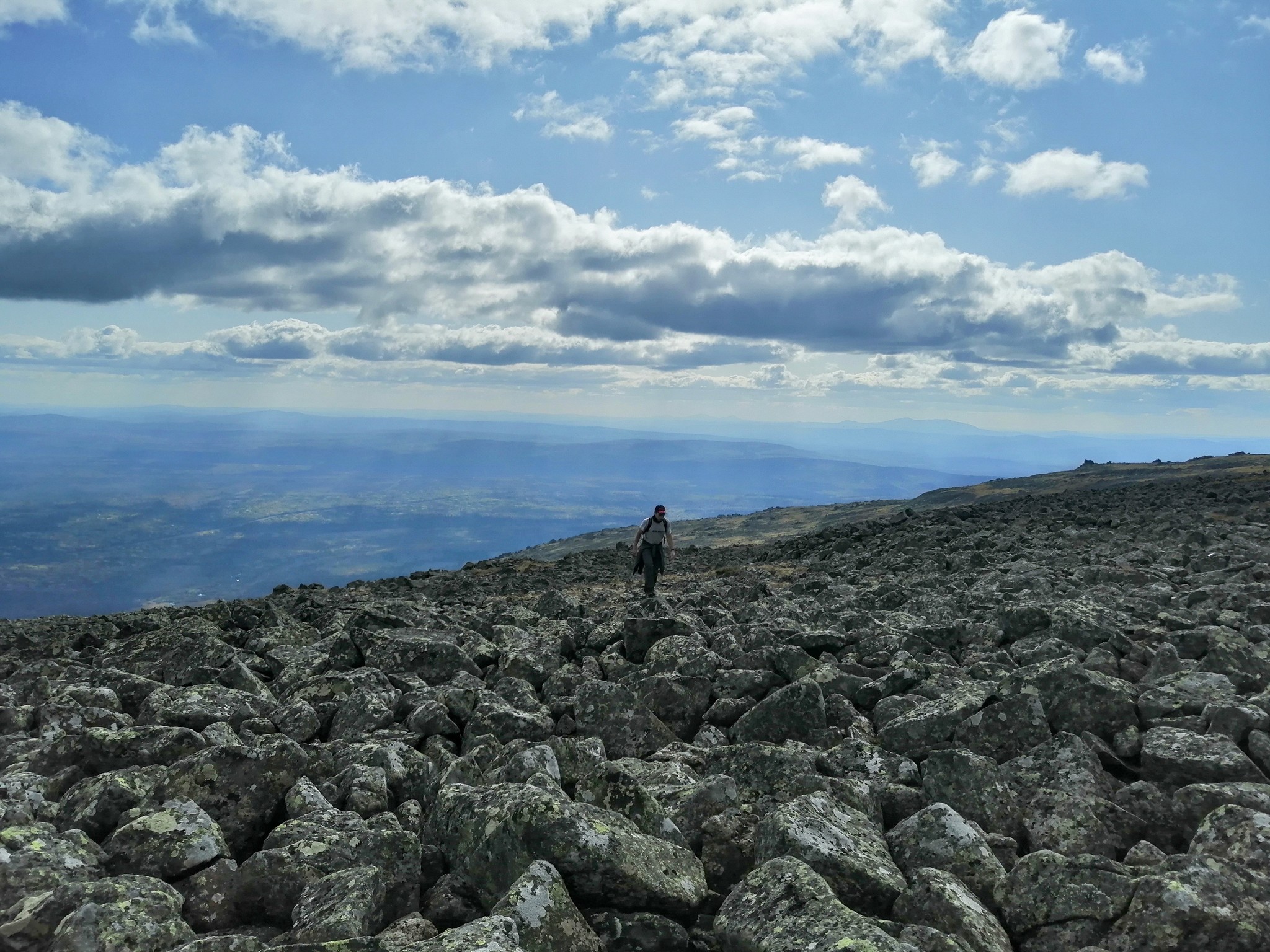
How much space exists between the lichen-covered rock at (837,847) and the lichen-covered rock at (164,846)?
4683mm

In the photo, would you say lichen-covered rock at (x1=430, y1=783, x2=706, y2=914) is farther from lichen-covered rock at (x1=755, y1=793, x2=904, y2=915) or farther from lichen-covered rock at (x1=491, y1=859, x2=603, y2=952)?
lichen-covered rock at (x1=755, y1=793, x2=904, y2=915)

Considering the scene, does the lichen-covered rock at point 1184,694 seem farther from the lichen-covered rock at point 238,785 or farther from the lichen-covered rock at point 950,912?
the lichen-covered rock at point 238,785

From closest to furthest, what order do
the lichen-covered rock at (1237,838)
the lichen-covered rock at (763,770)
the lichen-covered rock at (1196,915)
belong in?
the lichen-covered rock at (1196,915)
the lichen-covered rock at (1237,838)
the lichen-covered rock at (763,770)

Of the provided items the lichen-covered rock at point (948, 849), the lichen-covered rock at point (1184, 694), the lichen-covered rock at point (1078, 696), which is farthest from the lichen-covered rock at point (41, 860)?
the lichen-covered rock at point (1184, 694)

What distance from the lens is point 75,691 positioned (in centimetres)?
1121

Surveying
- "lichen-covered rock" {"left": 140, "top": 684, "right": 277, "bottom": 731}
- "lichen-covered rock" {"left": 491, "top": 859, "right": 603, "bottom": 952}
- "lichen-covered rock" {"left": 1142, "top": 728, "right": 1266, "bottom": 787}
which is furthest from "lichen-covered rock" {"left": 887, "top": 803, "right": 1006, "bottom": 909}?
"lichen-covered rock" {"left": 140, "top": 684, "right": 277, "bottom": 731}

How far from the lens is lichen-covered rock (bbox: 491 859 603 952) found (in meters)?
5.38

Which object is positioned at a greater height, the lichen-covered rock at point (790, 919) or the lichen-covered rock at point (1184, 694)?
the lichen-covered rock at point (1184, 694)

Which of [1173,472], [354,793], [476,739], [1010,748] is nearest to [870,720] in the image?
[1010,748]

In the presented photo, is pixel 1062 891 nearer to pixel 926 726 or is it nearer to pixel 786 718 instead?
pixel 926 726

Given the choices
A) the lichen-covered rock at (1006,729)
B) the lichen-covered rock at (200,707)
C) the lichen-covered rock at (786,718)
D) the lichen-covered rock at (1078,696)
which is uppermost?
the lichen-covered rock at (1078,696)

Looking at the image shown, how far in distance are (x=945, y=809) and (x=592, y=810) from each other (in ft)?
10.1

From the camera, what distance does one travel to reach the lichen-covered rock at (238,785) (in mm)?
7500

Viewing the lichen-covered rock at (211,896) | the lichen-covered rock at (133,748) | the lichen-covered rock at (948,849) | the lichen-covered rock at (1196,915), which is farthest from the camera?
the lichen-covered rock at (133,748)
